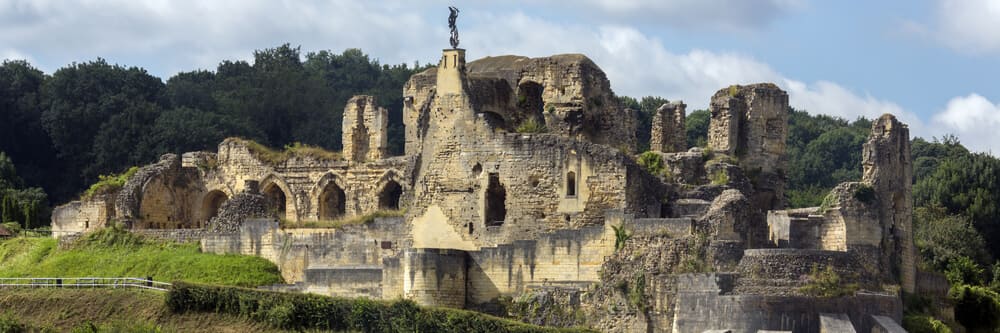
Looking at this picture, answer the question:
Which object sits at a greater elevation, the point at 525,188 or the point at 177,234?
the point at 525,188

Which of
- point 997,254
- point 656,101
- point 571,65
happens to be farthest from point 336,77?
point 571,65

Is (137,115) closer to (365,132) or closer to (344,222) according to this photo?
(365,132)

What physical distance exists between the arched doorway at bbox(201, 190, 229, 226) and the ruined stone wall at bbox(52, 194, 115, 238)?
3.12m

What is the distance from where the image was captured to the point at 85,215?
61344mm

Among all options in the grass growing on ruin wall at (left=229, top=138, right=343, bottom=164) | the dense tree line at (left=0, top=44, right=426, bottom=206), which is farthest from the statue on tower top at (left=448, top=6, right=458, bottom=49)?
the dense tree line at (left=0, top=44, right=426, bottom=206)

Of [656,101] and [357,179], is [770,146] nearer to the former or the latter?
[357,179]

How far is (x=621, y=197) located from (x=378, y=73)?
54.3m

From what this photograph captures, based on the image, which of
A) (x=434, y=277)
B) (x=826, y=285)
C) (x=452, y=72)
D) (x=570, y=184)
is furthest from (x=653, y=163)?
(x=826, y=285)

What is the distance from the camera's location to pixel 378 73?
103m

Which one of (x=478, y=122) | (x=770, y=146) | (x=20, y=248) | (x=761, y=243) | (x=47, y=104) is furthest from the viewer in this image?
(x=47, y=104)

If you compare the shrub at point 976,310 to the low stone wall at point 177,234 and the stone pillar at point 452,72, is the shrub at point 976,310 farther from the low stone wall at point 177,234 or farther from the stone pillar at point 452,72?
the low stone wall at point 177,234

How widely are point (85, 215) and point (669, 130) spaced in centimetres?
1763

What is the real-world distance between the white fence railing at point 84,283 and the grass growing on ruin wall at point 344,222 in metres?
4.14

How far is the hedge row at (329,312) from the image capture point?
4619 cm
